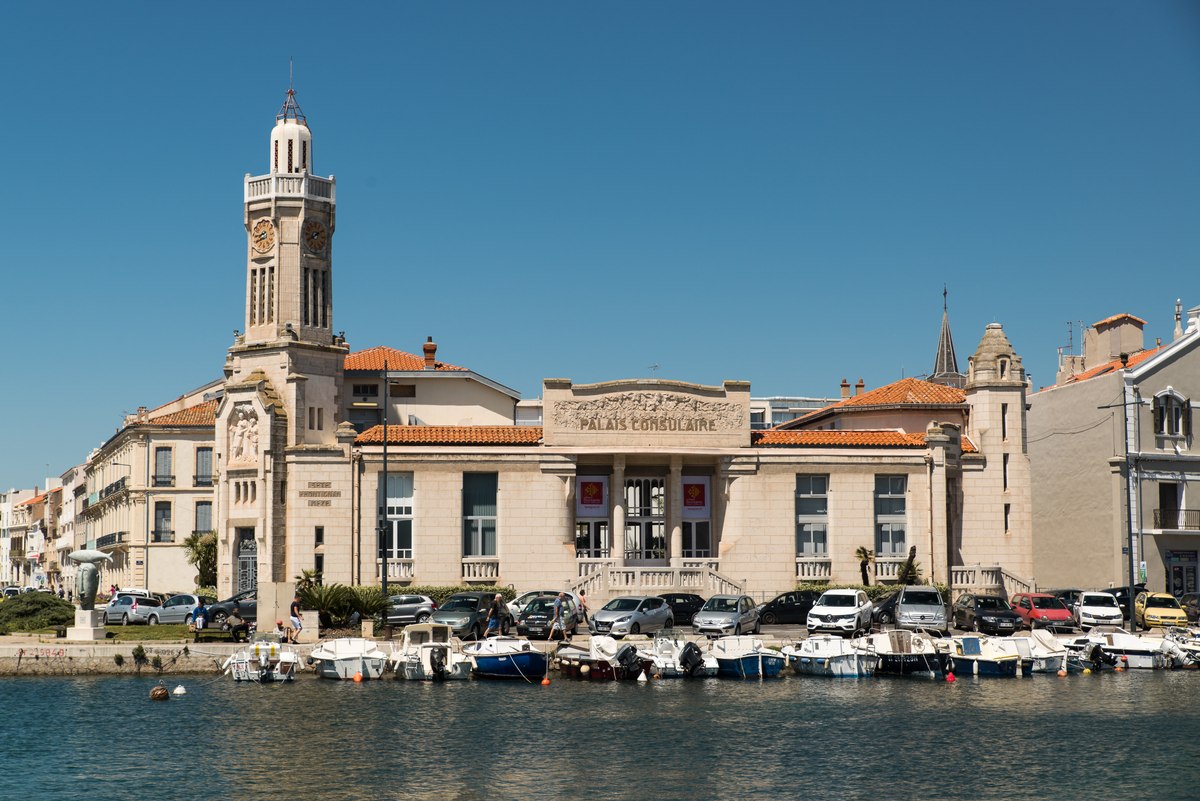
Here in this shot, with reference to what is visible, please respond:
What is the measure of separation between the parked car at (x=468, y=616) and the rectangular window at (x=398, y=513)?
9.63 metres

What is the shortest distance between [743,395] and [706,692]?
23159mm

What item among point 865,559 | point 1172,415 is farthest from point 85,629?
point 1172,415

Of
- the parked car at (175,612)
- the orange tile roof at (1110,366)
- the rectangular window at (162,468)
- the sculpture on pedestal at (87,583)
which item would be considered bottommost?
the parked car at (175,612)

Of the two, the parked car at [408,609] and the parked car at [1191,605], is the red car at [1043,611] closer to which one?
the parked car at [1191,605]

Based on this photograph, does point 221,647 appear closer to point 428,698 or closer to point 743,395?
point 428,698

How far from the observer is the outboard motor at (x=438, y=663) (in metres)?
47.1

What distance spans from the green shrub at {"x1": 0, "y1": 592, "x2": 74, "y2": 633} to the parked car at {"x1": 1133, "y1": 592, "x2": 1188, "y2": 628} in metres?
41.3

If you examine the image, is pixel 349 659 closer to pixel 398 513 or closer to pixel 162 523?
pixel 398 513

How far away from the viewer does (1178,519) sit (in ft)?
232

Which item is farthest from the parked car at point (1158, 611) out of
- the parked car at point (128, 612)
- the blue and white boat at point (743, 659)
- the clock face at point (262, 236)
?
the clock face at point (262, 236)

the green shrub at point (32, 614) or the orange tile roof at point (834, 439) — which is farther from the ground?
the orange tile roof at point (834, 439)

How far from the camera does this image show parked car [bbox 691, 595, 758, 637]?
51594 mm

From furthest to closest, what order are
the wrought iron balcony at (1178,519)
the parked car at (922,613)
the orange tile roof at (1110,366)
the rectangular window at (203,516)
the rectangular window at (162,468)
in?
the rectangular window at (162,468)
the rectangular window at (203,516)
the orange tile roof at (1110,366)
the wrought iron balcony at (1178,519)
the parked car at (922,613)

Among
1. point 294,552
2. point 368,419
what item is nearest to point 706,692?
point 294,552
